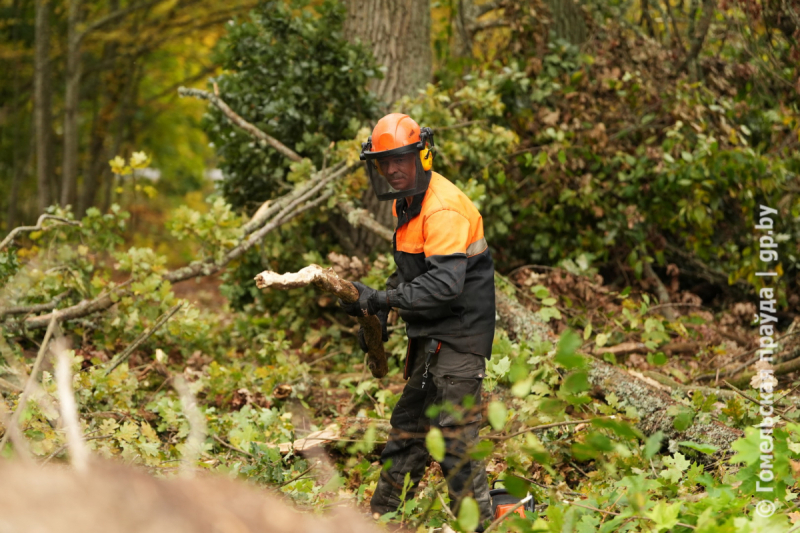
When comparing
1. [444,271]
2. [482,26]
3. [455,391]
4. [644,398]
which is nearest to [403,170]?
[444,271]

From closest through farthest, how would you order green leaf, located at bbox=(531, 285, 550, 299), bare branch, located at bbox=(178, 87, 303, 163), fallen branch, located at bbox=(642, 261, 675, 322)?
green leaf, located at bbox=(531, 285, 550, 299)
bare branch, located at bbox=(178, 87, 303, 163)
fallen branch, located at bbox=(642, 261, 675, 322)

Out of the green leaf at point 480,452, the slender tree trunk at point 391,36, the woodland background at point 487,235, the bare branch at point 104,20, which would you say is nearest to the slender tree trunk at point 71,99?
the bare branch at point 104,20

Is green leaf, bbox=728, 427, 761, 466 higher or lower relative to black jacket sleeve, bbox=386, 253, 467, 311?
lower

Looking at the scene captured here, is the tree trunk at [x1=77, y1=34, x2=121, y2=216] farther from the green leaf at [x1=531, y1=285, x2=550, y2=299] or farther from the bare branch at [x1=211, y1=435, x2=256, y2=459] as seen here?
the green leaf at [x1=531, y1=285, x2=550, y2=299]

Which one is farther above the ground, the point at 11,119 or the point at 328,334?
the point at 11,119

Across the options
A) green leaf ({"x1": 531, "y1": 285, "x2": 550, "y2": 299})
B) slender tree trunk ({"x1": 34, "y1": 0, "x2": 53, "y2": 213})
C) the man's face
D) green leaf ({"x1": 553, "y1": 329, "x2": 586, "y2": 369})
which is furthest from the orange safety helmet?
slender tree trunk ({"x1": 34, "y1": 0, "x2": 53, "y2": 213})

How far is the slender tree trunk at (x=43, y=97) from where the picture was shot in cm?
994

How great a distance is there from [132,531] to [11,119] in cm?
1463

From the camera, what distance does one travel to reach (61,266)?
509cm

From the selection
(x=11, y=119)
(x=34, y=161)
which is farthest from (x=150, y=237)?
(x=11, y=119)

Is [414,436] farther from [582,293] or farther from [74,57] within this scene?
[74,57]

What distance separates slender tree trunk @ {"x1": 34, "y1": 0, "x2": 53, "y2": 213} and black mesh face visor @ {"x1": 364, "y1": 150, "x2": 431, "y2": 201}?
27.9 ft

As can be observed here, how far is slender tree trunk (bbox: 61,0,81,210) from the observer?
407 inches

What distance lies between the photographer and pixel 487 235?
6.63 meters
